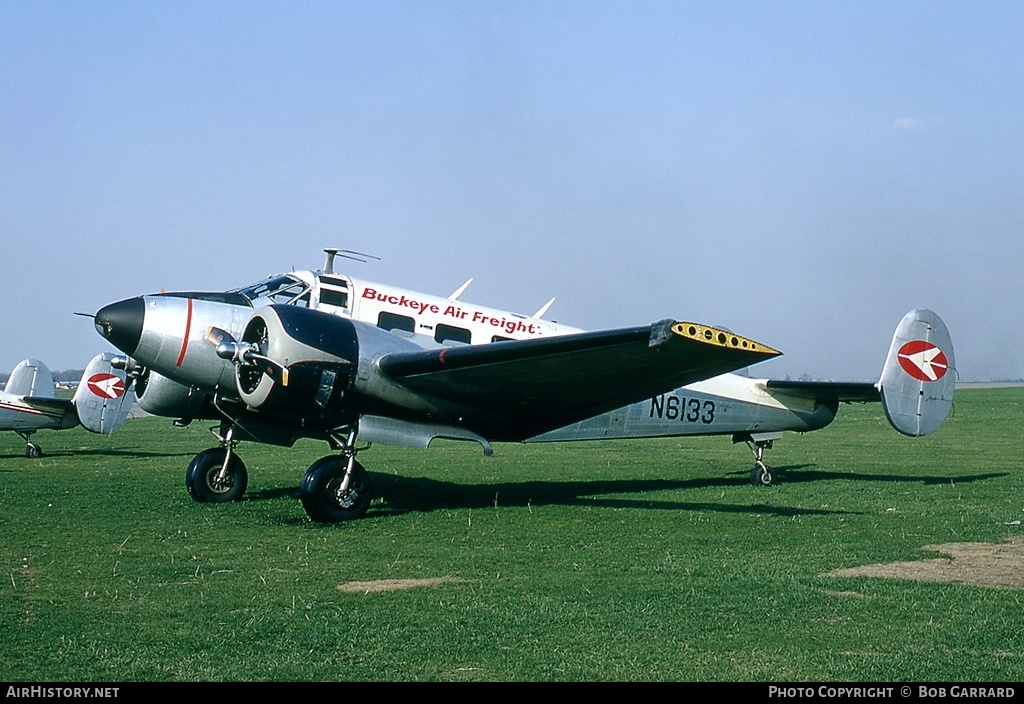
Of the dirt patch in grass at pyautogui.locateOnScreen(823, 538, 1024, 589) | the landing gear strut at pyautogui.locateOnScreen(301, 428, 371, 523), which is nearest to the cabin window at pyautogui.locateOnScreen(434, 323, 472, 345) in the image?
the landing gear strut at pyautogui.locateOnScreen(301, 428, 371, 523)

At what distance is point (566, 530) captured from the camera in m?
9.39

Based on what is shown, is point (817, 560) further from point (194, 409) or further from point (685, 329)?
point (194, 409)

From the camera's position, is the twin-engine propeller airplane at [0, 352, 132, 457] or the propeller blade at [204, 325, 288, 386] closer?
the propeller blade at [204, 325, 288, 386]

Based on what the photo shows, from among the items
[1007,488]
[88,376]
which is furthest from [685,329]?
[88,376]

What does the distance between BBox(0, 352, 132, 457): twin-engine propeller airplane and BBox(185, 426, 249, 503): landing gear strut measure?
336 inches

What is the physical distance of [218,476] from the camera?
470 inches

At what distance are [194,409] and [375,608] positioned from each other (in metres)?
7.31

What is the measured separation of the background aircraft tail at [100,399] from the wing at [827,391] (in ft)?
45.3

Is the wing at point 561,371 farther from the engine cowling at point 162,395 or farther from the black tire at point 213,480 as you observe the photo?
the engine cowling at point 162,395

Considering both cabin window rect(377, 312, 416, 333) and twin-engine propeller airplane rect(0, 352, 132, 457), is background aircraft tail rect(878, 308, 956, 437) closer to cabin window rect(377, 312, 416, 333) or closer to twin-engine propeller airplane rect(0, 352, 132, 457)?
cabin window rect(377, 312, 416, 333)

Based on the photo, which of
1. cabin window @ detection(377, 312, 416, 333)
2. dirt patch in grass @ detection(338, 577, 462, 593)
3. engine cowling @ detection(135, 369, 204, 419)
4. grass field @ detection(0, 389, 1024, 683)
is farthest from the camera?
engine cowling @ detection(135, 369, 204, 419)

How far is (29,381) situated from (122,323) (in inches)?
570

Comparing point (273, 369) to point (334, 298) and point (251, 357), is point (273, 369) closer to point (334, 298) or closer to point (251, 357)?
point (251, 357)

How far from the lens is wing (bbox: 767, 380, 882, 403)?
46.3ft
